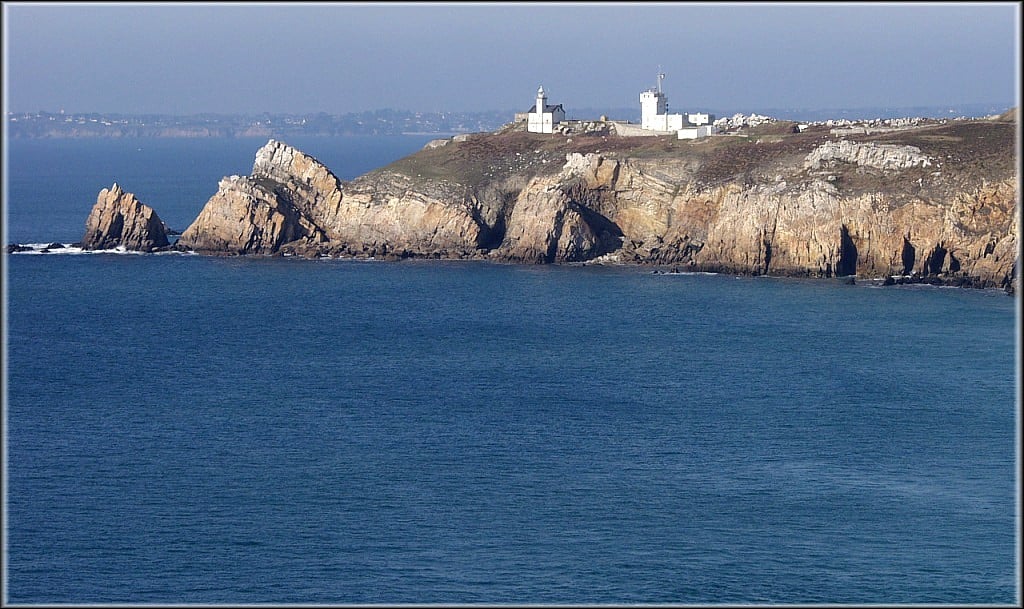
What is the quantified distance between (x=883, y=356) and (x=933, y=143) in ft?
104

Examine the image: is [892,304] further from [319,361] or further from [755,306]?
[319,361]

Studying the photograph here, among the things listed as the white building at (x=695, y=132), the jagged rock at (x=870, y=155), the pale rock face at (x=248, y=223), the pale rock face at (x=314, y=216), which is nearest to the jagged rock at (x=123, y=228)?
the pale rock face at (x=314, y=216)

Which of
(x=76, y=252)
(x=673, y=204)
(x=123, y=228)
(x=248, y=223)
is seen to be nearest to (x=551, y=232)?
(x=673, y=204)

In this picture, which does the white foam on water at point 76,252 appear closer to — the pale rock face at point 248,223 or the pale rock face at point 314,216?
the pale rock face at point 248,223

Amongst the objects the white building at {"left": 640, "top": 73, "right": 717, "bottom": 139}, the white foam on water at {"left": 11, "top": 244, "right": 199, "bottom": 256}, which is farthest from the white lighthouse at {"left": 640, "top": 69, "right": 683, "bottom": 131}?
the white foam on water at {"left": 11, "top": 244, "right": 199, "bottom": 256}

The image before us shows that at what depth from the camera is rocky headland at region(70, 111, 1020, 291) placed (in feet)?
278

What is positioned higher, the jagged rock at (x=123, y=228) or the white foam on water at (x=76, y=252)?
the jagged rock at (x=123, y=228)

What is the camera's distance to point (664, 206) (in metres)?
95.1

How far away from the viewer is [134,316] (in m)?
77.9

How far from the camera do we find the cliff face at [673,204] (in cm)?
8469

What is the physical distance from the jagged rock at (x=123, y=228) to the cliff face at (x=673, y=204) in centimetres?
230

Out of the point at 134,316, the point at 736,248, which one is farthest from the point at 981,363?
the point at 134,316

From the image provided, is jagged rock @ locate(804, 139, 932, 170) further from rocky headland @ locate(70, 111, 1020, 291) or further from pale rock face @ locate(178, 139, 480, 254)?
pale rock face @ locate(178, 139, 480, 254)

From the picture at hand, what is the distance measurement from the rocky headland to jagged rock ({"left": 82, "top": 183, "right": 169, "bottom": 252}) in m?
0.10
